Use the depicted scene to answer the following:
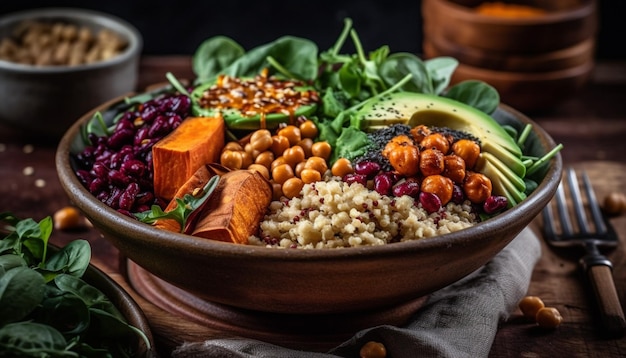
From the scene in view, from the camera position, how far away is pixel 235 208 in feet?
6.55

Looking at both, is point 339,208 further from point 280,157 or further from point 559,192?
point 559,192

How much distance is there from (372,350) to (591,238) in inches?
43.0

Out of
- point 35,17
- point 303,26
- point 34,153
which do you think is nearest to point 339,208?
point 34,153

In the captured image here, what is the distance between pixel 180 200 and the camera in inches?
77.4

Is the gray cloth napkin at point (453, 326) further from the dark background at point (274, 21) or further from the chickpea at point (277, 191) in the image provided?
the dark background at point (274, 21)

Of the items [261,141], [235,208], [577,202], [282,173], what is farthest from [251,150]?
[577,202]

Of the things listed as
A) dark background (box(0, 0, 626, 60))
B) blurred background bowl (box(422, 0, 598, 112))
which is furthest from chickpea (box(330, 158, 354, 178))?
dark background (box(0, 0, 626, 60))

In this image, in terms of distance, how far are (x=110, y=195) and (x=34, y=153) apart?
1.36m

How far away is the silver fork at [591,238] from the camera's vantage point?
2.22 metres

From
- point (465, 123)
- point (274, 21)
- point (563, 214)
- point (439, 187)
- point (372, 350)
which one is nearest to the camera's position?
point (372, 350)

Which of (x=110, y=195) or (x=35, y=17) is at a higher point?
(x=110, y=195)

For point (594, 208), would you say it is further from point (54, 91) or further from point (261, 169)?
point (54, 91)

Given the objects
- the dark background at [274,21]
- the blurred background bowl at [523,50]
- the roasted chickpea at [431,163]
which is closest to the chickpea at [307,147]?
the roasted chickpea at [431,163]

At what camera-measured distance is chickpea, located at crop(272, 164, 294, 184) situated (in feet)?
7.35
